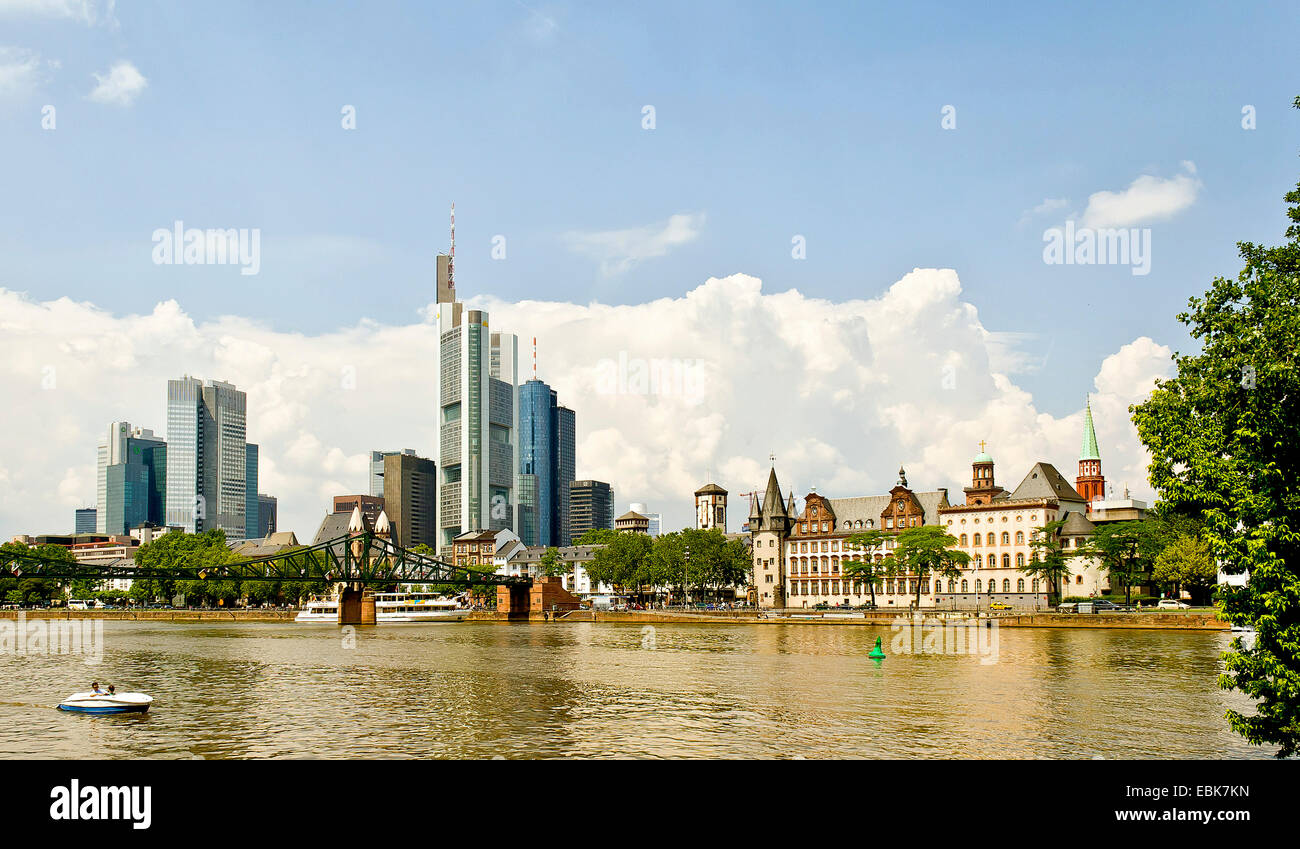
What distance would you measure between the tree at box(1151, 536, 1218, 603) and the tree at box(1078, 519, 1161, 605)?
433cm

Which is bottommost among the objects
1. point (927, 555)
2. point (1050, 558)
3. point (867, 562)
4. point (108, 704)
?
point (108, 704)

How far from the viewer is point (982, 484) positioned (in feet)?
607

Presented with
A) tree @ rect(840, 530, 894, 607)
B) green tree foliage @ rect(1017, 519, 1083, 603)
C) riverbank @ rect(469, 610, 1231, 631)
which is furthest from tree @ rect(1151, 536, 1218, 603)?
tree @ rect(840, 530, 894, 607)

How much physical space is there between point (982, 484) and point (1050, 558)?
23.6 m

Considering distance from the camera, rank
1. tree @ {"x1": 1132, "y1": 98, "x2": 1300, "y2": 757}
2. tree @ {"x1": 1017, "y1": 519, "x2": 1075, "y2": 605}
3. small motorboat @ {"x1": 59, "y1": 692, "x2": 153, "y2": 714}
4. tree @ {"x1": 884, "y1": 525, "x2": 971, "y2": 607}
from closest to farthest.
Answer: tree @ {"x1": 1132, "y1": 98, "x2": 1300, "y2": 757} → small motorboat @ {"x1": 59, "y1": 692, "x2": 153, "y2": 714} → tree @ {"x1": 1017, "y1": 519, "x2": 1075, "y2": 605} → tree @ {"x1": 884, "y1": 525, "x2": 971, "y2": 607}

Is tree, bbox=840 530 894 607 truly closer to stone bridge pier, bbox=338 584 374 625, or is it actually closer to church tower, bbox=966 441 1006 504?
church tower, bbox=966 441 1006 504

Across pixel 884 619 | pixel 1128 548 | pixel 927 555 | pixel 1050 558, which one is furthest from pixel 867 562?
pixel 1128 548

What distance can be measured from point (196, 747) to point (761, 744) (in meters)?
24.4

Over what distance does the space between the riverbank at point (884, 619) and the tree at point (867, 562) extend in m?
17.0

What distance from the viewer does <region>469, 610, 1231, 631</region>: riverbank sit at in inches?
4857

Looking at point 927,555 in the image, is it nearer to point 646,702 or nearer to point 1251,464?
point 646,702

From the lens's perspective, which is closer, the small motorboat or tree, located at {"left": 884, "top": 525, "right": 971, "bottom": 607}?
the small motorboat

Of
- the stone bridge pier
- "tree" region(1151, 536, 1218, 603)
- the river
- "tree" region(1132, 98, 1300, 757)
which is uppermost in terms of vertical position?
"tree" region(1132, 98, 1300, 757)
